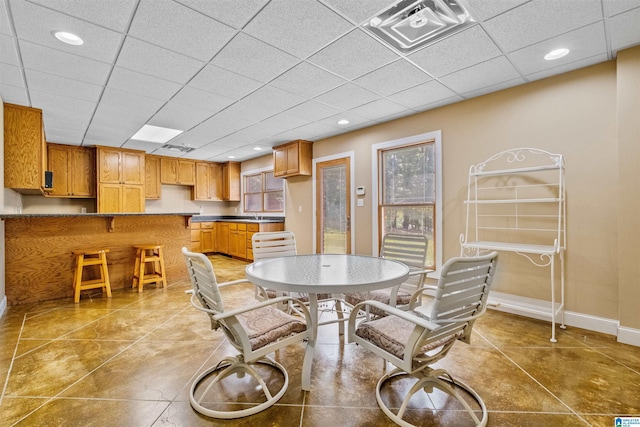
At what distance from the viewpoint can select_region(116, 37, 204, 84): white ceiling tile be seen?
8.13ft

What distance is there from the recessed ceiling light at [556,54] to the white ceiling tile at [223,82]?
9.04 ft

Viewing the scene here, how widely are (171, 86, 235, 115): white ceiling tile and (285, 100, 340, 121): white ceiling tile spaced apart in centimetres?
84

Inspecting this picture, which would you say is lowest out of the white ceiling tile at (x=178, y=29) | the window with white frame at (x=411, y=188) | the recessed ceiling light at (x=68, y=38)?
the window with white frame at (x=411, y=188)

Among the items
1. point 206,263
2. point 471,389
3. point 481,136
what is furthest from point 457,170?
point 206,263

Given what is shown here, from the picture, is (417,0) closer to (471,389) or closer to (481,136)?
(481,136)

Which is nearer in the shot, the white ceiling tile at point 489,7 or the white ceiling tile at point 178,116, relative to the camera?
the white ceiling tile at point 489,7

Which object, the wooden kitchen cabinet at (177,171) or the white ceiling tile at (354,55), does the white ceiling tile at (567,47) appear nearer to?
the white ceiling tile at (354,55)

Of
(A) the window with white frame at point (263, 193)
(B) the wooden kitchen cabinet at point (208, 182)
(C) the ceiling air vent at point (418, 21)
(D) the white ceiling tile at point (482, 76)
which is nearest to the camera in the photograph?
(C) the ceiling air vent at point (418, 21)

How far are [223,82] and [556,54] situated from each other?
10.4 ft

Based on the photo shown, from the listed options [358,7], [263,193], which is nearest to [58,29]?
[358,7]

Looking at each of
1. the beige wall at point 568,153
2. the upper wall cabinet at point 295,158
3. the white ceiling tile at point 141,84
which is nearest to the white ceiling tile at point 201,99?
the white ceiling tile at point 141,84

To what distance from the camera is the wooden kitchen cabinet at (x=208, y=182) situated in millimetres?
7863

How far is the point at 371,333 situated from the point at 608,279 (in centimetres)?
262

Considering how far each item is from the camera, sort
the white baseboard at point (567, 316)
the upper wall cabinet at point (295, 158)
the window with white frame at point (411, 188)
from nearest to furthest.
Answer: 1. the white baseboard at point (567, 316)
2. the window with white frame at point (411, 188)
3. the upper wall cabinet at point (295, 158)
